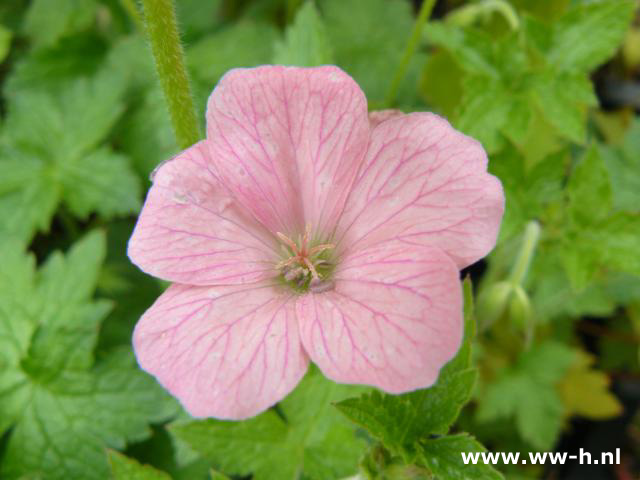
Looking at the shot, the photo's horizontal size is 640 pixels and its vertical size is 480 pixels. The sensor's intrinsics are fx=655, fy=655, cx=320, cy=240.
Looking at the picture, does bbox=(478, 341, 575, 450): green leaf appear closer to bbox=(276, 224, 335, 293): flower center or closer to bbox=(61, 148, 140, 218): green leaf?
bbox=(276, 224, 335, 293): flower center

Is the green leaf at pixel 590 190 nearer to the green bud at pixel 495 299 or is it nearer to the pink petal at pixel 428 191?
the green bud at pixel 495 299

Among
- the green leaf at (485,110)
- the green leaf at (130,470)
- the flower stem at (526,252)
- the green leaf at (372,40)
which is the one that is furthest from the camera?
the green leaf at (372,40)

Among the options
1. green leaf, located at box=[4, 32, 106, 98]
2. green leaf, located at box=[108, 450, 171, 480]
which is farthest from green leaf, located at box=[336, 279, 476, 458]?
green leaf, located at box=[4, 32, 106, 98]

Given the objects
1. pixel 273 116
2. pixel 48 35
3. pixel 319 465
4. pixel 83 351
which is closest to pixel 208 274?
pixel 273 116

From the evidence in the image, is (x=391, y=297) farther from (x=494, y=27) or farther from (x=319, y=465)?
(x=494, y=27)

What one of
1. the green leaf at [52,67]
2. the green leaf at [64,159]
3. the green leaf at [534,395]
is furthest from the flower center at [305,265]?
the green leaf at [52,67]
